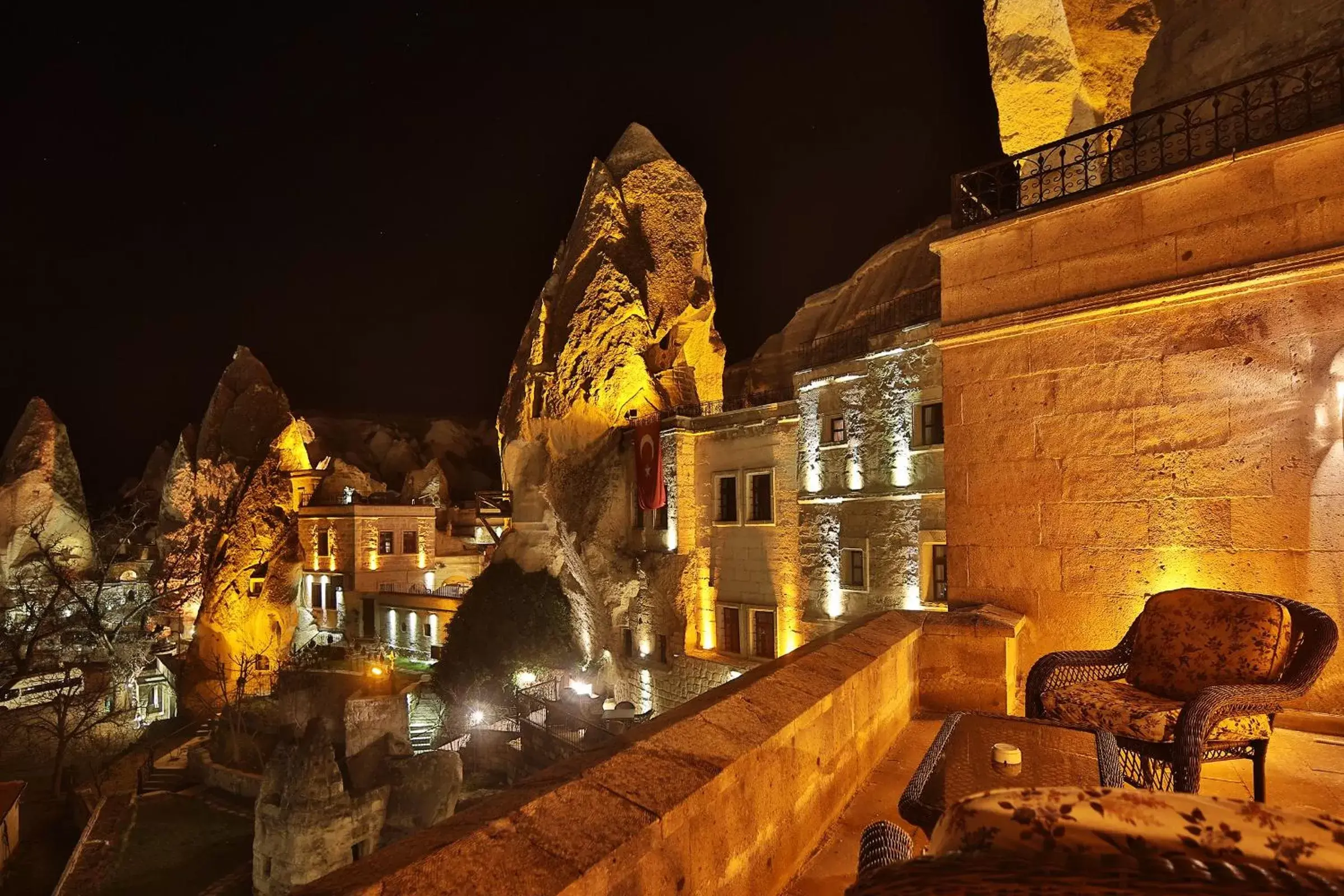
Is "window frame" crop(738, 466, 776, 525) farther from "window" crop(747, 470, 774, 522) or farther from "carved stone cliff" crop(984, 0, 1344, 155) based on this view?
"carved stone cliff" crop(984, 0, 1344, 155)

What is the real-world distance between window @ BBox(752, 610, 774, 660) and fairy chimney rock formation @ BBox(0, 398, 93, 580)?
40.4 m

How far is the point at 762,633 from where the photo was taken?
20.8 m

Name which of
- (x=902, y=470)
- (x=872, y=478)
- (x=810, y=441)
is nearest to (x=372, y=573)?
(x=810, y=441)

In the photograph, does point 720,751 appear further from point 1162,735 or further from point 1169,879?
point 1162,735

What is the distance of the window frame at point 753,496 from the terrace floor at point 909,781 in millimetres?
16086

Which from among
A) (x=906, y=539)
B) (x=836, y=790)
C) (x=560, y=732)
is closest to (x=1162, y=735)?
(x=836, y=790)

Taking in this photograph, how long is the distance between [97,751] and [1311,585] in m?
38.5

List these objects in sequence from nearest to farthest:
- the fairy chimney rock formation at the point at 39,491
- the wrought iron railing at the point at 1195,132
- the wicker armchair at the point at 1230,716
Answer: the wicker armchair at the point at 1230,716 → the wrought iron railing at the point at 1195,132 → the fairy chimney rock formation at the point at 39,491

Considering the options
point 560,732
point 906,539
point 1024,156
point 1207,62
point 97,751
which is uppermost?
point 1207,62

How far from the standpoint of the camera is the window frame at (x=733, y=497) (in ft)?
70.6

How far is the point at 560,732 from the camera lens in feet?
65.0

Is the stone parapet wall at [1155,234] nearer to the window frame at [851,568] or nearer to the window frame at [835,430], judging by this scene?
the window frame at [835,430]

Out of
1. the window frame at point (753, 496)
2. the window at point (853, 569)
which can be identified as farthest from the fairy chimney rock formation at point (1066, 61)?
the window frame at point (753, 496)

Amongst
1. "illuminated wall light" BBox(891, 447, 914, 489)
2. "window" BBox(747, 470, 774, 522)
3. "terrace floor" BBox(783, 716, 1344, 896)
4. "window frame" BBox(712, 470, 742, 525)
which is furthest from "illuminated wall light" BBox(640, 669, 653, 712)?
"terrace floor" BBox(783, 716, 1344, 896)
